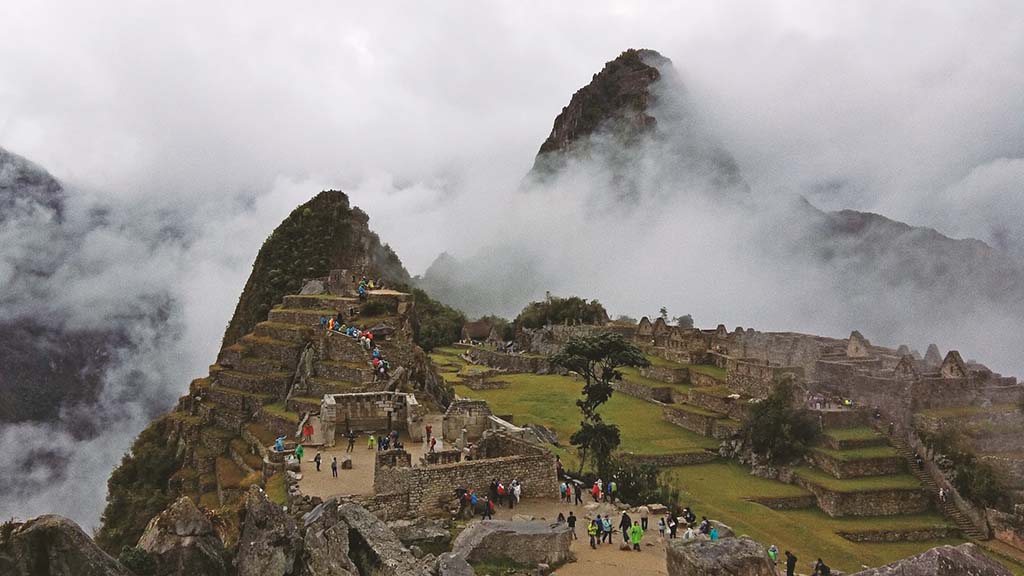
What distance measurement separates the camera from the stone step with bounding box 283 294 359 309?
36325mm

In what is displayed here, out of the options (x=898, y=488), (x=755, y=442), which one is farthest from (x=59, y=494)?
(x=898, y=488)

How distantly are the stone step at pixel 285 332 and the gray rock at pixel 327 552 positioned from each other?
2361 cm

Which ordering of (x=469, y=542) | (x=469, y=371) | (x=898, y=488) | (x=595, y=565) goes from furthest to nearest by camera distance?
(x=469, y=371) → (x=898, y=488) → (x=595, y=565) → (x=469, y=542)

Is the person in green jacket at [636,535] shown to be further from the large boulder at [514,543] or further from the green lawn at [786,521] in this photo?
the green lawn at [786,521]

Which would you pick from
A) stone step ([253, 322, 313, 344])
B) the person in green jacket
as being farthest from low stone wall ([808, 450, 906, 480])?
stone step ([253, 322, 313, 344])

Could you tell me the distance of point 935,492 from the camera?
33.5 meters

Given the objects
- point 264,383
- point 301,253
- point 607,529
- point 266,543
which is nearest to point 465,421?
point 607,529

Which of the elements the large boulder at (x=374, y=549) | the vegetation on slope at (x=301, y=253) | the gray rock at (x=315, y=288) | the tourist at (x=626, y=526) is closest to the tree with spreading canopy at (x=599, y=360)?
the tourist at (x=626, y=526)

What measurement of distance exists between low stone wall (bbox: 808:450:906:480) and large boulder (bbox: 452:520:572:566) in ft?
85.1

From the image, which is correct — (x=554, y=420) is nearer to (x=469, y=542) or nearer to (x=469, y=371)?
(x=469, y=371)

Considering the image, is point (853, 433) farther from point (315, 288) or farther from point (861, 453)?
point (315, 288)

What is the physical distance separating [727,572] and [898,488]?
29.8 m

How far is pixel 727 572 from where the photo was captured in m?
8.62

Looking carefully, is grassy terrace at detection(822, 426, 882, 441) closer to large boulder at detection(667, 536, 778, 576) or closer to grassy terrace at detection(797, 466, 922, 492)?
grassy terrace at detection(797, 466, 922, 492)
